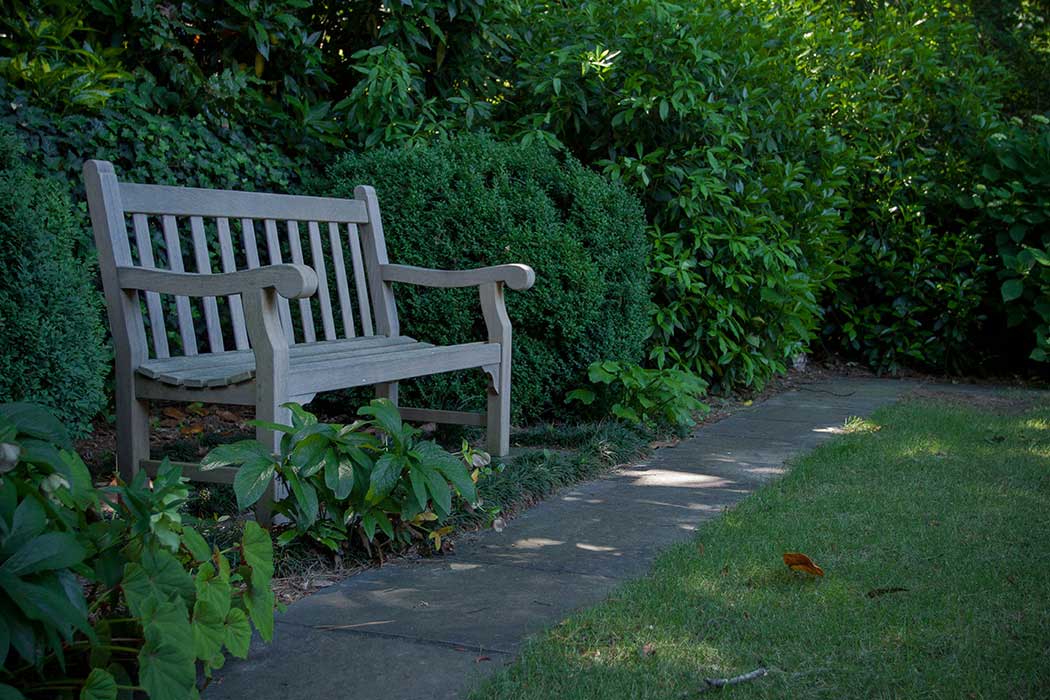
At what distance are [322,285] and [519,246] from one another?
1.16 meters

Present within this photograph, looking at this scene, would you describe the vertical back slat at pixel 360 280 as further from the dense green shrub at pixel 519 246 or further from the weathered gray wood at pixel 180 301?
the weathered gray wood at pixel 180 301

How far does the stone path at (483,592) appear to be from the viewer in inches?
90.5

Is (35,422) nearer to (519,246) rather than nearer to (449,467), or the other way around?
(449,467)

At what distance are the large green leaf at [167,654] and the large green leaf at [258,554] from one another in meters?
0.30

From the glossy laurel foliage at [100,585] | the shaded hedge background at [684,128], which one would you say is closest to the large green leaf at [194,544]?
the glossy laurel foliage at [100,585]

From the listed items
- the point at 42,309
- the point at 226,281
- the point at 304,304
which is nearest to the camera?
the point at 226,281

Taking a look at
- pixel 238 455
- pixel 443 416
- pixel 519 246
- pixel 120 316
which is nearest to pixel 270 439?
pixel 238 455

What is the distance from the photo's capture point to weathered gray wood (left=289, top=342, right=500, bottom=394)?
327 centimetres

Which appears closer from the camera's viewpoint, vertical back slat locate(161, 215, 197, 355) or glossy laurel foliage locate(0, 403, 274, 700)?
glossy laurel foliage locate(0, 403, 274, 700)

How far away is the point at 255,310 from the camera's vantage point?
3111mm

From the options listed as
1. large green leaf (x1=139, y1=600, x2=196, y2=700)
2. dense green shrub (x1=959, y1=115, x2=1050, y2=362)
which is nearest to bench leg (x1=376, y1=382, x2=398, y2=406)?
large green leaf (x1=139, y1=600, x2=196, y2=700)

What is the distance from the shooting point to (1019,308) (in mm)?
7508

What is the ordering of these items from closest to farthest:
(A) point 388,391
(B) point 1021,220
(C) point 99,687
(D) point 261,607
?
(C) point 99,687
(D) point 261,607
(A) point 388,391
(B) point 1021,220

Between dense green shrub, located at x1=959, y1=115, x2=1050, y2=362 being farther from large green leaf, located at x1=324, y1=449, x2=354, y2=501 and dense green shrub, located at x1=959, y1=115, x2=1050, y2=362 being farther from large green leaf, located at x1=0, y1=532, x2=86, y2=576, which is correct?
large green leaf, located at x1=0, y1=532, x2=86, y2=576
